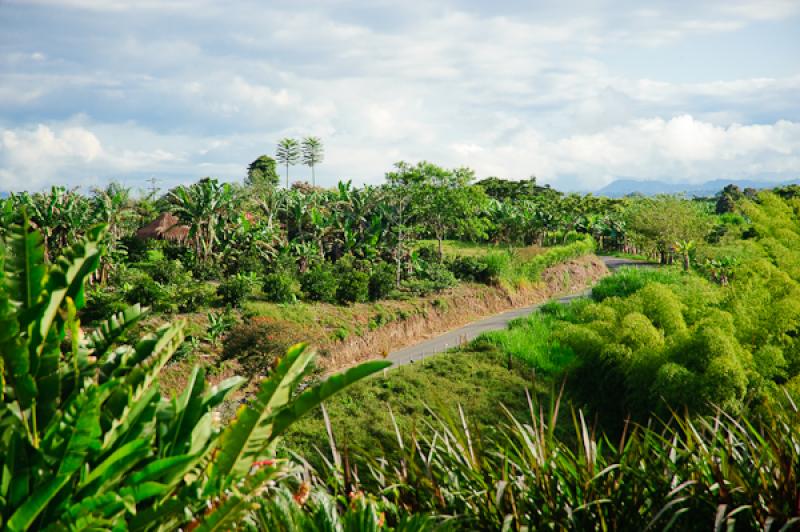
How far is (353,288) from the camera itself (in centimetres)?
2289

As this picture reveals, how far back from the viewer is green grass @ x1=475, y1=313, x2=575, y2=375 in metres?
18.1

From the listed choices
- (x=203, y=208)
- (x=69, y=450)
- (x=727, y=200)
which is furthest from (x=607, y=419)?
(x=727, y=200)

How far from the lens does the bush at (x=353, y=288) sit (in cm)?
2291

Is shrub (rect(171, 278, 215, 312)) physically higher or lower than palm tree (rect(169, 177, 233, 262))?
lower

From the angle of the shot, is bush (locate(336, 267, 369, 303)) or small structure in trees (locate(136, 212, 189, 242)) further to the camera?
small structure in trees (locate(136, 212, 189, 242))

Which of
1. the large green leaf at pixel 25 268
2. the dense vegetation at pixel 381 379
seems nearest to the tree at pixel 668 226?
the dense vegetation at pixel 381 379

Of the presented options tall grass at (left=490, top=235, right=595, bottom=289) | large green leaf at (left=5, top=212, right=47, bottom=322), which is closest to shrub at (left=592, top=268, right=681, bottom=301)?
tall grass at (left=490, top=235, right=595, bottom=289)

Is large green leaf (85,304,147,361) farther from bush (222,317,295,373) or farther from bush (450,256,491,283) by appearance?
bush (450,256,491,283)

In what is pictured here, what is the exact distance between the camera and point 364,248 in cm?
2861

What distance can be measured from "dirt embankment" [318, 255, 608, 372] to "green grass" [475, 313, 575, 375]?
135 inches

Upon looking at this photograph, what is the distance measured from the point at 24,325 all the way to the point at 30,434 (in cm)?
45

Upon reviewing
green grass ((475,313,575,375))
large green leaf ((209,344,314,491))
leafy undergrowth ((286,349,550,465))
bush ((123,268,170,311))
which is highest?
large green leaf ((209,344,314,491))

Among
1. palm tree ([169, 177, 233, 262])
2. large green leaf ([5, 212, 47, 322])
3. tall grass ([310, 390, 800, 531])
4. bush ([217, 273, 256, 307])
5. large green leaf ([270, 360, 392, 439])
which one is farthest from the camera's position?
palm tree ([169, 177, 233, 262])

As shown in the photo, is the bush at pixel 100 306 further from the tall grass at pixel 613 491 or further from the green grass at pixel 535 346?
the tall grass at pixel 613 491
